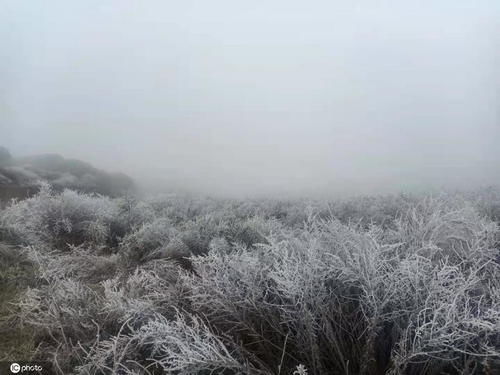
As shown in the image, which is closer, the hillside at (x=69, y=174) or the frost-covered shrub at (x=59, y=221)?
the frost-covered shrub at (x=59, y=221)

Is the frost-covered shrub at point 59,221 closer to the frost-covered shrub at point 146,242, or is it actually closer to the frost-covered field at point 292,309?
the frost-covered shrub at point 146,242

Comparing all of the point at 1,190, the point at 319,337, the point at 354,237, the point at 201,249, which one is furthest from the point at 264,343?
the point at 1,190

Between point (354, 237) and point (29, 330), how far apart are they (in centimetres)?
325

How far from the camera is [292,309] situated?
3.43 meters

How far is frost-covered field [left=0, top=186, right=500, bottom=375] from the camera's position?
8.79 ft

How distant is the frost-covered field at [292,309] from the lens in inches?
105
